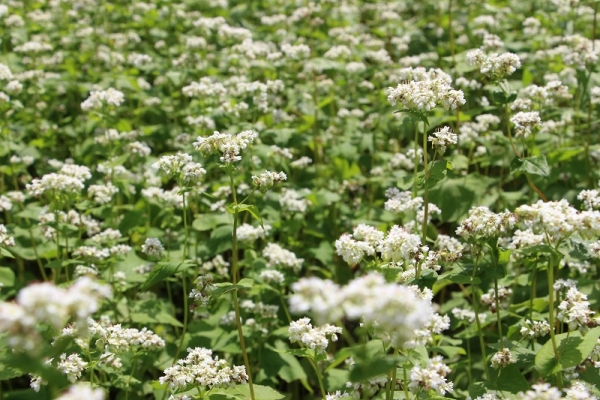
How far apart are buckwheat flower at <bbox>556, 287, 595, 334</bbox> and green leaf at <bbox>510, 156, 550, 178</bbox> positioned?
3.62 feet

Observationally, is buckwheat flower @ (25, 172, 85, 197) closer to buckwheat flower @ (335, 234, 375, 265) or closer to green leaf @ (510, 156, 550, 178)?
buckwheat flower @ (335, 234, 375, 265)

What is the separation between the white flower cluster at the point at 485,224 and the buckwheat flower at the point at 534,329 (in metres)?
0.84

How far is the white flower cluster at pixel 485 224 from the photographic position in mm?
4094

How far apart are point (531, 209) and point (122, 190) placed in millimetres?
4731

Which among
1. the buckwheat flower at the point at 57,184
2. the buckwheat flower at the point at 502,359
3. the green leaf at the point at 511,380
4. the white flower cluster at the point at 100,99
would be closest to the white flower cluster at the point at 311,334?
the buckwheat flower at the point at 502,359

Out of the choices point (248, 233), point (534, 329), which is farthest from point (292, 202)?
point (534, 329)

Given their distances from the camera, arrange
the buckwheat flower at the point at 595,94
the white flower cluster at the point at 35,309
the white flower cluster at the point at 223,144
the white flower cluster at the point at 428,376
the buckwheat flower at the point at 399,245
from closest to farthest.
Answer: the white flower cluster at the point at 35,309 < the white flower cluster at the point at 428,376 < the buckwheat flower at the point at 399,245 < the white flower cluster at the point at 223,144 < the buckwheat flower at the point at 595,94

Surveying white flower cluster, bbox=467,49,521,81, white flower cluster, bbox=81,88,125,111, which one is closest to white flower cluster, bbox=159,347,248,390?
white flower cluster, bbox=467,49,521,81

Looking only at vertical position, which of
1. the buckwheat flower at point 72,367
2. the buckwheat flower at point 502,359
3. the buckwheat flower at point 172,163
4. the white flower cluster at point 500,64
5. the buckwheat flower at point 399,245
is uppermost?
the white flower cluster at point 500,64

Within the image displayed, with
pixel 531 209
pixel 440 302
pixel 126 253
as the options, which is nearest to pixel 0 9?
pixel 126 253

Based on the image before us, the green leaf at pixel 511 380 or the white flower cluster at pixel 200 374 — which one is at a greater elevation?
the white flower cluster at pixel 200 374

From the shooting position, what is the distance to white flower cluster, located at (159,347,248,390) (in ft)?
13.3

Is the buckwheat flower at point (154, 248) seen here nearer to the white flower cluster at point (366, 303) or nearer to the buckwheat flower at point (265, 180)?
the buckwheat flower at point (265, 180)

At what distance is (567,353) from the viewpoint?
13.5 ft
